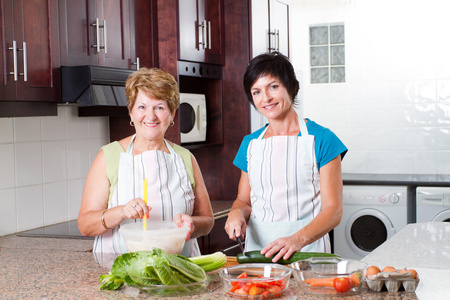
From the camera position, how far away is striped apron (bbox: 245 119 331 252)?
2.07m

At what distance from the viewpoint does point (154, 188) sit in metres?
2.01

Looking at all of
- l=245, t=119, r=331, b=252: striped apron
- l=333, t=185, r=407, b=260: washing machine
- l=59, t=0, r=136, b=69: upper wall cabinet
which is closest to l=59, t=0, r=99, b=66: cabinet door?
l=59, t=0, r=136, b=69: upper wall cabinet

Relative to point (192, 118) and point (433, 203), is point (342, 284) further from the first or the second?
point (433, 203)

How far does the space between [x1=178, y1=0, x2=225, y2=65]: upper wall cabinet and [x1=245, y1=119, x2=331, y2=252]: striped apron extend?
1203 mm

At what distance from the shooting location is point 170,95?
1.94m

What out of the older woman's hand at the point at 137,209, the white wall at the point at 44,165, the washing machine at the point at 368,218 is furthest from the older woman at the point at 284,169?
the washing machine at the point at 368,218

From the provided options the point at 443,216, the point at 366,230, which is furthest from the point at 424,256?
the point at 366,230

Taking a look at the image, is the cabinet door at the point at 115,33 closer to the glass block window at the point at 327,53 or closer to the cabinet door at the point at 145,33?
the cabinet door at the point at 145,33

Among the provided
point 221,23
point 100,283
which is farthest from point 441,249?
point 221,23

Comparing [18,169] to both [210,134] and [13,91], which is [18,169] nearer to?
[13,91]

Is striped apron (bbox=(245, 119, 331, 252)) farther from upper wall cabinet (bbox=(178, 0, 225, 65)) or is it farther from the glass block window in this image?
the glass block window

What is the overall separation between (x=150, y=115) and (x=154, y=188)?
0.93 feet

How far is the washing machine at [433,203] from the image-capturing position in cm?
386

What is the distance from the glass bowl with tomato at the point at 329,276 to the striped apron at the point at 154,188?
71 centimetres
